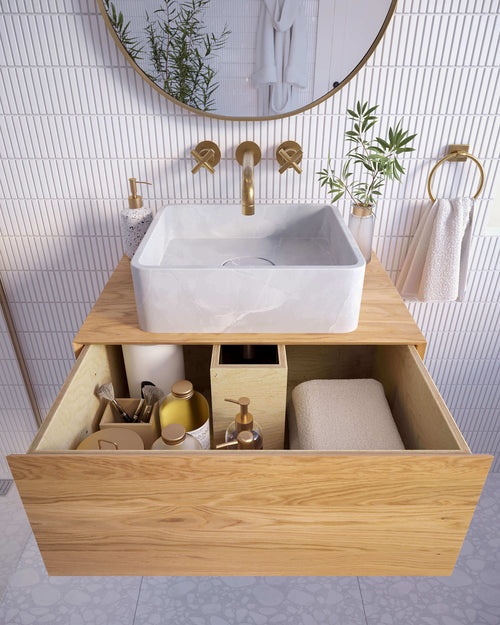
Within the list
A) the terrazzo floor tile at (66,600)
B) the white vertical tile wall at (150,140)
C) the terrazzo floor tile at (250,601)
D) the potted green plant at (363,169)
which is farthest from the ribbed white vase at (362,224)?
the terrazzo floor tile at (66,600)

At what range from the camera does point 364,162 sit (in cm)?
111

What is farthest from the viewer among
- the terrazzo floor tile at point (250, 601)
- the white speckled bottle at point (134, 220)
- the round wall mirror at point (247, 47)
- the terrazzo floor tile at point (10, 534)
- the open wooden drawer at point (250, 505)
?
the terrazzo floor tile at point (10, 534)

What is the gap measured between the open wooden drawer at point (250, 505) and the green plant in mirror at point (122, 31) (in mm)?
729

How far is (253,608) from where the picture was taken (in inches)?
51.4

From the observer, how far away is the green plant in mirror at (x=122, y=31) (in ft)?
3.31

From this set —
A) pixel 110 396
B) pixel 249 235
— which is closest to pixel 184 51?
pixel 249 235

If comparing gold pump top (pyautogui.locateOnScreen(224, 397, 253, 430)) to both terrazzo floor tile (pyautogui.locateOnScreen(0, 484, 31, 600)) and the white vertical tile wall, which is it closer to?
the white vertical tile wall

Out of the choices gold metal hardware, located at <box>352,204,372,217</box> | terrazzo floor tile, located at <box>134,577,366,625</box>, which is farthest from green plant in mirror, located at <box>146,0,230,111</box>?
terrazzo floor tile, located at <box>134,577,366,625</box>

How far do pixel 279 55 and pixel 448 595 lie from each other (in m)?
1.53

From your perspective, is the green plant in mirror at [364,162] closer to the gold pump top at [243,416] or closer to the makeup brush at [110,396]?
the gold pump top at [243,416]

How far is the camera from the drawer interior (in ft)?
2.47

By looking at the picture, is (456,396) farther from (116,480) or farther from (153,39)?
(153,39)

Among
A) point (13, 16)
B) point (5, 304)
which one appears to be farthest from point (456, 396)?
point (13, 16)

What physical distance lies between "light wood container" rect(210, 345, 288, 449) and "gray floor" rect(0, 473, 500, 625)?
2.26 ft
